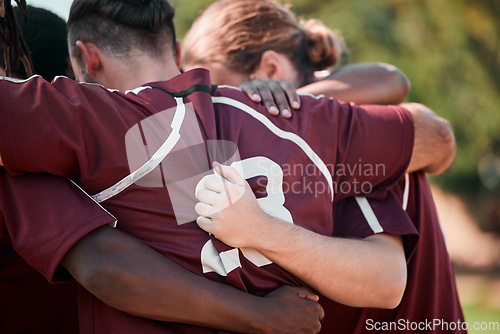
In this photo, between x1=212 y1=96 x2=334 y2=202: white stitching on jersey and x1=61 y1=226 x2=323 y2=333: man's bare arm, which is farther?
x1=212 y1=96 x2=334 y2=202: white stitching on jersey

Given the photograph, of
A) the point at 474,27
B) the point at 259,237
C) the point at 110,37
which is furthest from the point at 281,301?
the point at 474,27

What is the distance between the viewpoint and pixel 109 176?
192 cm

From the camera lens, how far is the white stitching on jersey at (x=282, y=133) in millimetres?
2246

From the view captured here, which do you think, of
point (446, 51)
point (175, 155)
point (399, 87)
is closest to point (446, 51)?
point (446, 51)

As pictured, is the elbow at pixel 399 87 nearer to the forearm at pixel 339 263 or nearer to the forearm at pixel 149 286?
the forearm at pixel 339 263

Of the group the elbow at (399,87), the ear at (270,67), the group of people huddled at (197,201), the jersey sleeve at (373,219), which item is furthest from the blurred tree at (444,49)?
the jersey sleeve at (373,219)

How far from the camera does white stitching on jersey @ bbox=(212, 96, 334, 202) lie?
2.25 meters

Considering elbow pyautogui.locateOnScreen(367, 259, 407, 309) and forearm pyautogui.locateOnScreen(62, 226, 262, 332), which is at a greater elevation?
forearm pyautogui.locateOnScreen(62, 226, 262, 332)

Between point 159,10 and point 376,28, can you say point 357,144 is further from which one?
point 376,28

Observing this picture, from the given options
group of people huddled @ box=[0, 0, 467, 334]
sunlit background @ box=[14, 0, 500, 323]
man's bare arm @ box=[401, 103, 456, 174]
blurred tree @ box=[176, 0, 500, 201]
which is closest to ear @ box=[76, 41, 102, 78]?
group of people huddled @ box=[0, 0, 467, 334]

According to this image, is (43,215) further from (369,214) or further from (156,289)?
(369,214)

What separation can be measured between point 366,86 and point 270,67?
2.13ft

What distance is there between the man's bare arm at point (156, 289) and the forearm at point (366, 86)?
137 cm

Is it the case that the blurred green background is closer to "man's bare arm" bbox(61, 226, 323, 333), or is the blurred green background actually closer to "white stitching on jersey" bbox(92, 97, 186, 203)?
"white stitching on jersey" bbox(92, 97, 186, 203)
